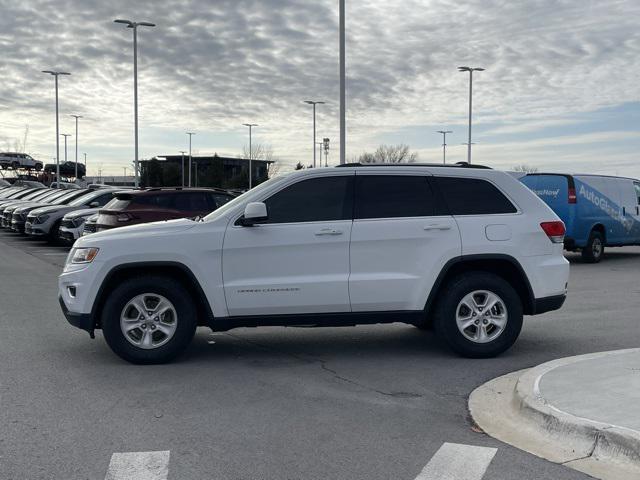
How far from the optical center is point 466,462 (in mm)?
4723

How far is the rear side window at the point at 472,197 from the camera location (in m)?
7.72

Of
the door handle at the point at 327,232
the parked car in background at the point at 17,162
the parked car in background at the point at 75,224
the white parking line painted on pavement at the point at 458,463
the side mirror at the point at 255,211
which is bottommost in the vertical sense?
the white parking line painted on pavement at the point at 458,463

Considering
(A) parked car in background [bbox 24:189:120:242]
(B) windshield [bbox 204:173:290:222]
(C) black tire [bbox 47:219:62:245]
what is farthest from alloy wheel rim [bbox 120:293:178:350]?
(C) black tire [bbox 47:219:62:245]

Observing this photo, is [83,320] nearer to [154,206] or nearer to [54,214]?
[154,206]

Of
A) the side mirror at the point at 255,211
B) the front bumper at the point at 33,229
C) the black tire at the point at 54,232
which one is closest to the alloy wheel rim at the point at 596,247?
the side mirror at the point at 255,211

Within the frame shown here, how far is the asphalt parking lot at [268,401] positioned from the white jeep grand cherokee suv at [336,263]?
1.47 ft

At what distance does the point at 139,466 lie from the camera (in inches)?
182

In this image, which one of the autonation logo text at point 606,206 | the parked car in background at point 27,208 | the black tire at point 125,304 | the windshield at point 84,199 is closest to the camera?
the black tire at point 125,304

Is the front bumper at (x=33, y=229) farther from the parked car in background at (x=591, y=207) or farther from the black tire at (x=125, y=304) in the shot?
the black tire at (x=125, y=304)

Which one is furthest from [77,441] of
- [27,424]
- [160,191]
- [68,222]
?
[68,222]

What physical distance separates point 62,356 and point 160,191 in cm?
857

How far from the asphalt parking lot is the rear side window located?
1.49 m

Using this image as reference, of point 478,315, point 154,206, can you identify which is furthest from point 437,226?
point 154,206

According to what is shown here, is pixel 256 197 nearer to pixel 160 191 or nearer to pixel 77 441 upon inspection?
pixel 77 441
